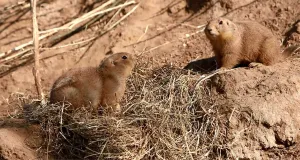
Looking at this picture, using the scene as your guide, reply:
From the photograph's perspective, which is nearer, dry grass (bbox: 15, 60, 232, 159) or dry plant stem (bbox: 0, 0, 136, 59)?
dry grass (bbox: 15, 60, 232, 159)

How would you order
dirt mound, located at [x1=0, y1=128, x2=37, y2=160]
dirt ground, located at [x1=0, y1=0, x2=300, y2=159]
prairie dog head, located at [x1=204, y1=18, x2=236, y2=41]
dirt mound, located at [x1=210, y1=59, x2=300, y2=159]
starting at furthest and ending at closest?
dirt ground, located at [x1=0, y1=0, x2=300, y2=159], prairie dog head, located at [x1=204, y1=18, x2=236, y2=41], dirt mound, located at [x1=0, y1=128, x2=37, y2=160], dirt mound, located at [x1=210, y1=59, x2=300, y2=159]

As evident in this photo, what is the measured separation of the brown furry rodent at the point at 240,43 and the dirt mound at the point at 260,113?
2.76ft

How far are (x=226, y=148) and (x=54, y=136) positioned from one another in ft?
6.15

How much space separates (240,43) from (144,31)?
229 centimetres

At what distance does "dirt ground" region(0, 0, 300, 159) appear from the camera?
9.37 metres

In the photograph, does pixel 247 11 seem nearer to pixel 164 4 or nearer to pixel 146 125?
pixel 164 4

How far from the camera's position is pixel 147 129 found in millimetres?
7023

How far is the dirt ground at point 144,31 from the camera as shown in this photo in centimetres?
937

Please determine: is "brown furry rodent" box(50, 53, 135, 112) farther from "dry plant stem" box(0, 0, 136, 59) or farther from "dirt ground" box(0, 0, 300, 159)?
"dry plant stem" box(0, 0, 136, 59)

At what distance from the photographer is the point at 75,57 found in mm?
10234

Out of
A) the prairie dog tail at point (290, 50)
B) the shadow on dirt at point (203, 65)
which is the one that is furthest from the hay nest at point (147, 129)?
the prairie dog tail at point (290, 50)

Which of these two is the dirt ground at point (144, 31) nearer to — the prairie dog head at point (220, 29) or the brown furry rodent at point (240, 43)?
the brown furry rodent at point (240, 43)

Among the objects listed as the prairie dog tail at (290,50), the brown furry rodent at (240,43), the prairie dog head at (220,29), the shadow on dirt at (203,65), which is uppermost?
the prairie dog head at (220,29)

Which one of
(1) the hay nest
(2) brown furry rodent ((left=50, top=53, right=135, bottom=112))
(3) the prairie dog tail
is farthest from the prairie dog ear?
(3) the prairie dog tail
